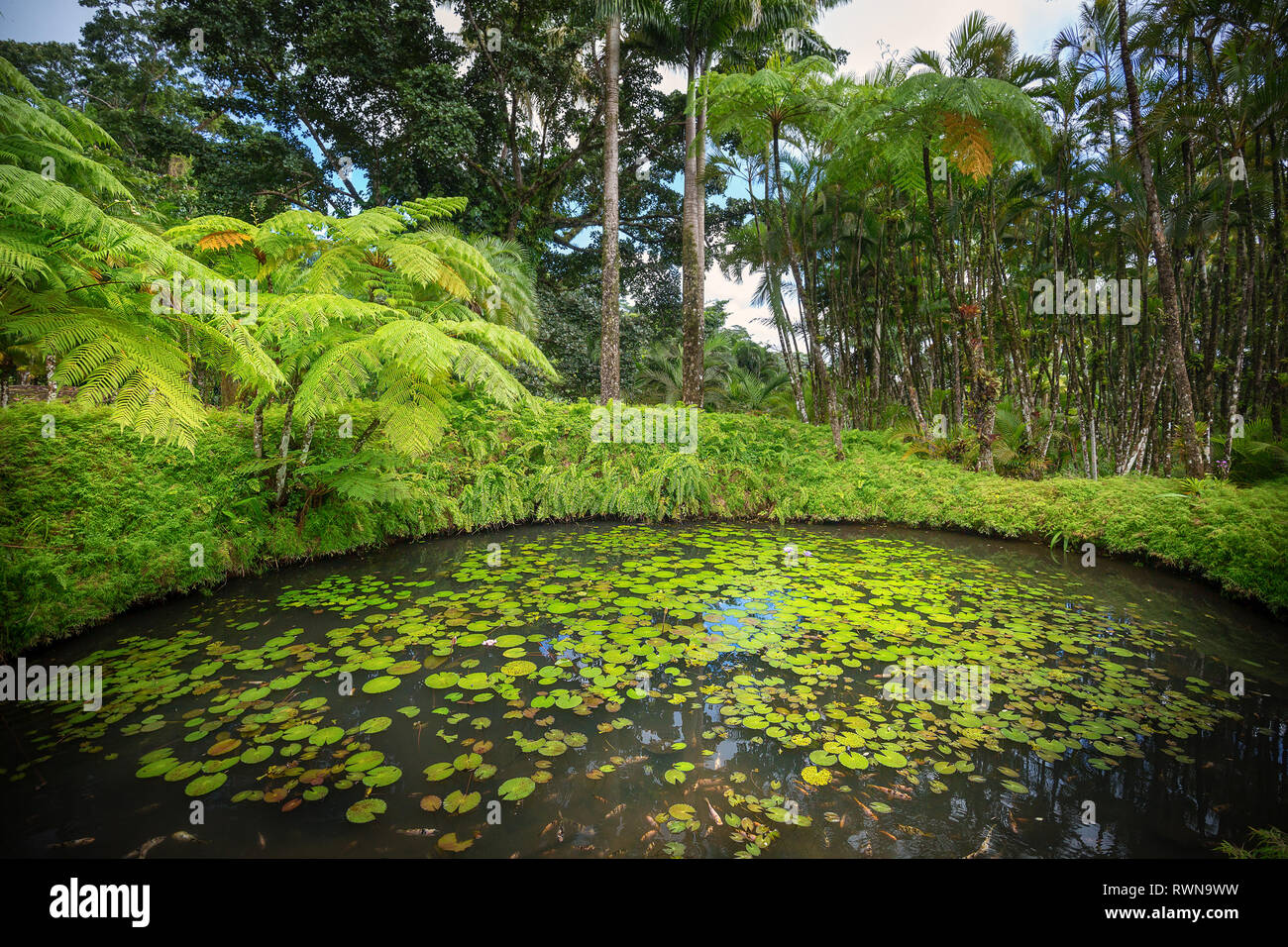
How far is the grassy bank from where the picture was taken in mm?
3625

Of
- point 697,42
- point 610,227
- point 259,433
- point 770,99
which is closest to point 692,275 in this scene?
point 610,227

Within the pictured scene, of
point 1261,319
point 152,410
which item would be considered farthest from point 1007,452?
point 152,410

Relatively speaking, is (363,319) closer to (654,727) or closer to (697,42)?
(654,727)

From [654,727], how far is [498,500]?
5.46 metres

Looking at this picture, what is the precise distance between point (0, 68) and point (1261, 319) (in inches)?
540

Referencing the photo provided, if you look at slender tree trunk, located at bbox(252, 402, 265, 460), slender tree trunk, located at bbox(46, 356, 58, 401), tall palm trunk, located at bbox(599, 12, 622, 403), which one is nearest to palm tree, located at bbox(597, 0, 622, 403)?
tall palm trunk, located at bbox(599, 12, 622, 403)

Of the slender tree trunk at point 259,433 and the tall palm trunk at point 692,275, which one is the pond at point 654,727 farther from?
the tall palm trunk at point 692,275

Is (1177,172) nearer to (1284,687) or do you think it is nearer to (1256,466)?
(1256,466)

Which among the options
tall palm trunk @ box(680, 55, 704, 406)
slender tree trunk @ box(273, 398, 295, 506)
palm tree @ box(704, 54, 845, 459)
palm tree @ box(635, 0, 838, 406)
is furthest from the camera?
tall palm trunk @ box(680, 55, 704, 406)

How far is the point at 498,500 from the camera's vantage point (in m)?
7.49

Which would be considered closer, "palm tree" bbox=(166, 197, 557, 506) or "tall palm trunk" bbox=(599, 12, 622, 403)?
"palm tree" bbox=(166, 197, 557, 506)

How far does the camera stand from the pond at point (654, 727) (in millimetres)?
1909

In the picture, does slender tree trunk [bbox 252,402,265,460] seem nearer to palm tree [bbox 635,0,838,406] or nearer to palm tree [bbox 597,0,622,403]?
palm tree [bbox 597,0,622,403]

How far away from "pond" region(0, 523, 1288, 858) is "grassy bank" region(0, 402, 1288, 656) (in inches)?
18.4
